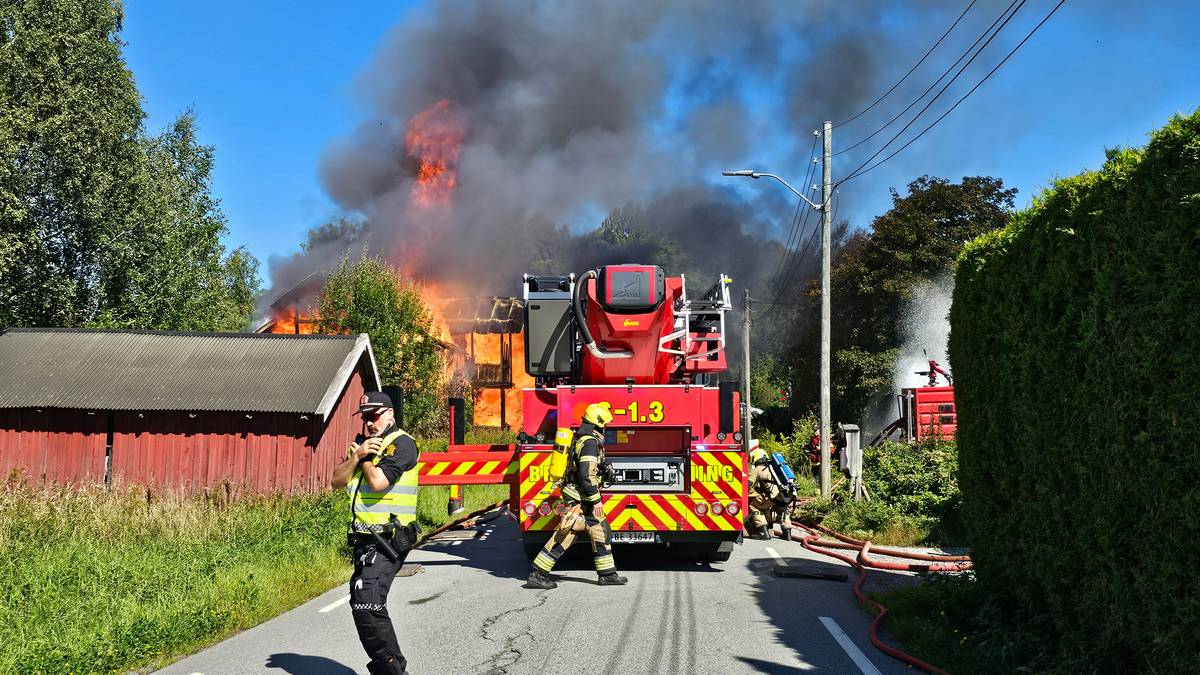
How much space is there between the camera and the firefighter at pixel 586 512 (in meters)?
9.27

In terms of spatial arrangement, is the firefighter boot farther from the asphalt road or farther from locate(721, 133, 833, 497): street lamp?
locate(721, 133, 833, 497): street lamp

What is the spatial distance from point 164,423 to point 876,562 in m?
15.4

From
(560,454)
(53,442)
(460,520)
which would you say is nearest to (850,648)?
(560,454)

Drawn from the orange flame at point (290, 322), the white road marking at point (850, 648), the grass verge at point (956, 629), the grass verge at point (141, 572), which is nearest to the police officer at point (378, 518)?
the grass verge at point (141, 572)

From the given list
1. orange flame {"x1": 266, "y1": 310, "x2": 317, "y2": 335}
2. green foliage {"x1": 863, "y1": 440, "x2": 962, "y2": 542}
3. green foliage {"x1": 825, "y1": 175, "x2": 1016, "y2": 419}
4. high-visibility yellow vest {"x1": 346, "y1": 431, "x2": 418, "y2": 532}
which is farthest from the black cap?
orange flame {"x1": 266, "y1": 310, "x2": 317, "y2": 335}

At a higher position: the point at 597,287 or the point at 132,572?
the point at 597,287

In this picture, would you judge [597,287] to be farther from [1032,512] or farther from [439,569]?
[1032,512]

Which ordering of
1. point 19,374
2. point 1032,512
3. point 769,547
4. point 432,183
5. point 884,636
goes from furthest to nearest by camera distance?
point 432,183 < point 19,374 < point 769,547 < point 884,636 < point 1032,512

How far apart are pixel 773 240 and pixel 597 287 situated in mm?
34464

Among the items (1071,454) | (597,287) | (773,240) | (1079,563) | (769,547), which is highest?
(773,240)

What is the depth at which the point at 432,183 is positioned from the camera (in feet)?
137

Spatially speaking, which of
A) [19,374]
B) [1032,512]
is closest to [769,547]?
[1032,512]

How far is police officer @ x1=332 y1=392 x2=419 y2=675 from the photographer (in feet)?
17.3

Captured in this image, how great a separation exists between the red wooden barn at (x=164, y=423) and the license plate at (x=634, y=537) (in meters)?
10.5
